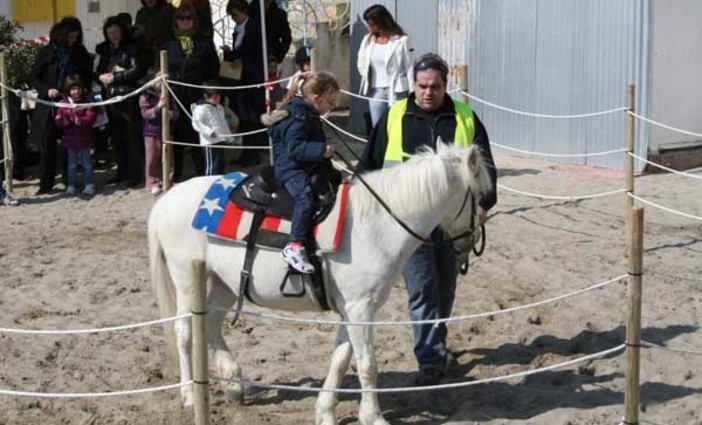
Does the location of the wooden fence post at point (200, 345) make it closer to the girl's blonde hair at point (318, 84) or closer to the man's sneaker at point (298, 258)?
the man's sneaker at point (298, 258)

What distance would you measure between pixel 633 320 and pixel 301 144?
70.2 inches

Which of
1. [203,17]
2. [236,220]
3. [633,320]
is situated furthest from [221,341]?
[203,17]

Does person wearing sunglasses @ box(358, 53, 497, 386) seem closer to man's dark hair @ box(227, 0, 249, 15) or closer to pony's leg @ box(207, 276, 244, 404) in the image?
pony's leg @ box(207, 276, 244, 404)

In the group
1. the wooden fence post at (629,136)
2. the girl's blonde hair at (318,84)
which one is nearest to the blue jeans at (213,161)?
the wooden fence post at (629,136)

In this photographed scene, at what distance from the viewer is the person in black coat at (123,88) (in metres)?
12.0

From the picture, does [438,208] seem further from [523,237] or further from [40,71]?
[40,71]

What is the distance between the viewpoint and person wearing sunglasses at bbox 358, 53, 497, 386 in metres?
6.17

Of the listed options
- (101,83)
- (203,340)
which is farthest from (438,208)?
(101,83)

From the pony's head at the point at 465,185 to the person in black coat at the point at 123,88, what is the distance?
22.5 ft

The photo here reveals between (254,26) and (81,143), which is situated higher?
(254,26)

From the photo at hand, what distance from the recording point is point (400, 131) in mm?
6340

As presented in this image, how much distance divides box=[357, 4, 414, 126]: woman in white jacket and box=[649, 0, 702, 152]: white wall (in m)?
2.71

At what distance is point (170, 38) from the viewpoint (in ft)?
42.3

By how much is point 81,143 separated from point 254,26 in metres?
2.30
